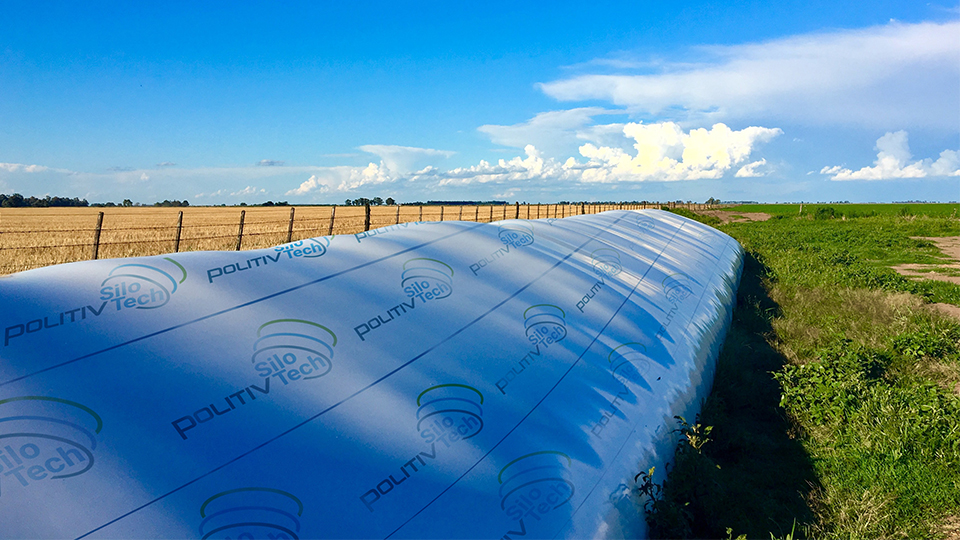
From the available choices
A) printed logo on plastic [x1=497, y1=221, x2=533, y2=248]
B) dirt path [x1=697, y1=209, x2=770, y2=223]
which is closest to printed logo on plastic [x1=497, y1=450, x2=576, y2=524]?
printed logo on plastic [x1=497, y1=221, x2=533, y2=248]

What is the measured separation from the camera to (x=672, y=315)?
6922 millimetres

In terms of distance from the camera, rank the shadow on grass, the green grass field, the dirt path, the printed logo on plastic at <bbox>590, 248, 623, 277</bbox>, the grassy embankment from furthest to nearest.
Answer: the dirt path → the green grass field → the printed logo on plastic at <bbox>590, 248, 623, 277</bbox> → the grassy embankment → the shadow on grass

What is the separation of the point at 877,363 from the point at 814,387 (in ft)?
5.37

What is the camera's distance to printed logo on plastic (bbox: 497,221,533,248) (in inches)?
254

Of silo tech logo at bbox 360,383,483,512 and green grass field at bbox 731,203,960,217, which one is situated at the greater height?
green grass field at bbox 731,203,960,217

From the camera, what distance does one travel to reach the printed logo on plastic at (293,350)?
291 centimetres

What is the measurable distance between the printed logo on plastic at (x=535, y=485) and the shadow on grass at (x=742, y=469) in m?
0.98

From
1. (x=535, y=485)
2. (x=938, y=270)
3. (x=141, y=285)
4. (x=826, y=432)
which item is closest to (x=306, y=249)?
(x=141, y=285)

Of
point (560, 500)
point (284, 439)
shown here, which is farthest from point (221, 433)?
point (560, 500)

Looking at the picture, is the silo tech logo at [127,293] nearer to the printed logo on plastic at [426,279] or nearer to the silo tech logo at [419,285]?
the silo tech logo at [419,285]

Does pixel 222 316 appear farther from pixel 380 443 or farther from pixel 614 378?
pixel 614 378

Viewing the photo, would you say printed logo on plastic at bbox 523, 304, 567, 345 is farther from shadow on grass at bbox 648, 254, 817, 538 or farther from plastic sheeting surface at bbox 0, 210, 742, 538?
shadow on grass at bbox 648, 254, 817, 538

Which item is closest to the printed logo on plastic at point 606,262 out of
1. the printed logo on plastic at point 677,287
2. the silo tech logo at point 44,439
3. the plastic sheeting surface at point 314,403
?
the printed logo on plastic at point 677,287

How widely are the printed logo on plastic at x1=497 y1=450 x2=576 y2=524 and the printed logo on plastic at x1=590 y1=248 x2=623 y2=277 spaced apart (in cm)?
400
